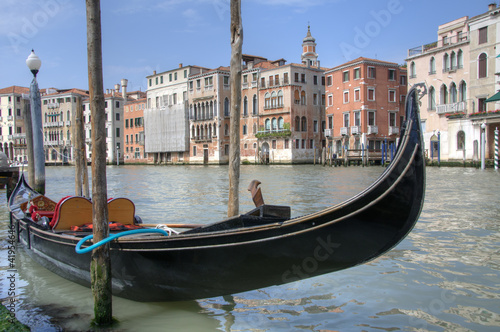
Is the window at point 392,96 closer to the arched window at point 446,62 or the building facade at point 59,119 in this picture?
the arched window at point 446,62

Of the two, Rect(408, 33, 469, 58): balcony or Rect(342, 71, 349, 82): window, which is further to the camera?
Rect(342, 71, 349, 82): window

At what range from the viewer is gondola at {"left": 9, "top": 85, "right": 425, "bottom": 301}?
2721 mm

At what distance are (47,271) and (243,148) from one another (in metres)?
34.2

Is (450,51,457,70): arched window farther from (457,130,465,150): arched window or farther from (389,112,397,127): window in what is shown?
(389,112,397,127): window

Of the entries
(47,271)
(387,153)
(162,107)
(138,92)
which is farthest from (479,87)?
(138,92)

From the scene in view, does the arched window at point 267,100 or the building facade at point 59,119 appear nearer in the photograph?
the arched window at point 267,100

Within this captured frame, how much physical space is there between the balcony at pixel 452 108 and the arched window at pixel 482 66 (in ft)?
5.55

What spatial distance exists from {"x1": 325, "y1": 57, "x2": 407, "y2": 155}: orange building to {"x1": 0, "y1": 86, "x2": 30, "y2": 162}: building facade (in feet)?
123

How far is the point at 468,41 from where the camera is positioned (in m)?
24.0

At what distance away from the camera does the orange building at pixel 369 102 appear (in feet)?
98.6

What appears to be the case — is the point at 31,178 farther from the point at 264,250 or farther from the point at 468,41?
the point at 468,41

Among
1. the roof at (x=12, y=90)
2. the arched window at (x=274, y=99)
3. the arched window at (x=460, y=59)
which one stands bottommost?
the arched window at (x=274, y=99)

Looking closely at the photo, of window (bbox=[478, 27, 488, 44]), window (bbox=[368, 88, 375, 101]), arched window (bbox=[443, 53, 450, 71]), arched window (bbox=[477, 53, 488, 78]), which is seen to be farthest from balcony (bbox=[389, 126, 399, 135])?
window (bbox=[478, 27, 488, 44])

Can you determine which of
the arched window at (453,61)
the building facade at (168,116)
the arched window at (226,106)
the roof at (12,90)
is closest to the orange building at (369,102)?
the arched window at (453,61)
